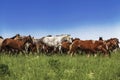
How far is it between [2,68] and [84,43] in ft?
45.8

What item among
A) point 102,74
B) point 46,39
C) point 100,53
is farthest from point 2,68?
point 46,39

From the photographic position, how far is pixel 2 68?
19.4 meters

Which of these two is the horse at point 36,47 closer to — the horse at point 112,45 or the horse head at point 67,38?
the horse head at point 67,38

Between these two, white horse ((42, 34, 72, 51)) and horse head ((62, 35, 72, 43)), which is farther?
horse head ((62, 35, 72, 43))

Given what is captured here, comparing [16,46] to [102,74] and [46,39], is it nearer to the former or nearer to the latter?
[46,39]

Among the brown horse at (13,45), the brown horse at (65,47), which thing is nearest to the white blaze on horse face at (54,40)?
the brown horse at (65,47)

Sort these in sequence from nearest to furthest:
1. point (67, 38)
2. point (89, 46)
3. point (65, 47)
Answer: point (89, 46) < point (65, 47) < point (67, 38)

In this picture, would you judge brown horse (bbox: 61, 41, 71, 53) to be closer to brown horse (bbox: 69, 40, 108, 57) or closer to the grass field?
brown horse (bbox: 69, 40, 108, 57)

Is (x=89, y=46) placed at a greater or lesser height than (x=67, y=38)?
lesser

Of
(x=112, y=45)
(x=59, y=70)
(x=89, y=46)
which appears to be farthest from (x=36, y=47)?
(x=59, y=70)

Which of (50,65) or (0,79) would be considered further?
(50,65)

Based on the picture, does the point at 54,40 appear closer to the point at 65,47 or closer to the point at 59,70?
the point at 65,47

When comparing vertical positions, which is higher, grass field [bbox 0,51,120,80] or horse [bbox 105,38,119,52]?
horse [bbox 105,38,119,52]

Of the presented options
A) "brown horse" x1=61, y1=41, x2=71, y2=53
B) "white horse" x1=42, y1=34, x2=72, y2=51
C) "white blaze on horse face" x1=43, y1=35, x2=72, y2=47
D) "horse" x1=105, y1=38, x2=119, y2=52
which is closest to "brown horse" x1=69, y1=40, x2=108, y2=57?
"brown horse" x1=61, y1=41, x2=71, y2=53
